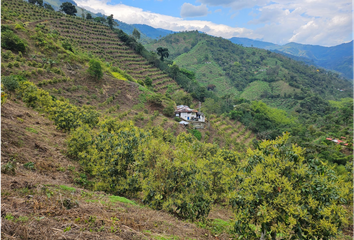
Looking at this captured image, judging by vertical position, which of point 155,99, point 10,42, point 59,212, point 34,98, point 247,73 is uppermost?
point 247,73

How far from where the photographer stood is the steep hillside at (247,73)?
288ft

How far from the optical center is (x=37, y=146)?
10.2 m

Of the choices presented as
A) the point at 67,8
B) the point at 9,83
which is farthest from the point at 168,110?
the point at 67,8

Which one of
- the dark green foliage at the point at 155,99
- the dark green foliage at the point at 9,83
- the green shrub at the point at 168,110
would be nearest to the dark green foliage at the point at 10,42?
the dark green foliage at the point at 9,83

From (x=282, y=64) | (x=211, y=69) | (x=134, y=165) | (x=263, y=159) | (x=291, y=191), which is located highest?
(x=282, y=64)

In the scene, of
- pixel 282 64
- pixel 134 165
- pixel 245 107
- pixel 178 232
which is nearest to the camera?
pixel 178 232

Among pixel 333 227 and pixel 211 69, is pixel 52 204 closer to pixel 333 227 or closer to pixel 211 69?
pixel 333 227

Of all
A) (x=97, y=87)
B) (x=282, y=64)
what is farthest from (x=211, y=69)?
(x=97, y=87)

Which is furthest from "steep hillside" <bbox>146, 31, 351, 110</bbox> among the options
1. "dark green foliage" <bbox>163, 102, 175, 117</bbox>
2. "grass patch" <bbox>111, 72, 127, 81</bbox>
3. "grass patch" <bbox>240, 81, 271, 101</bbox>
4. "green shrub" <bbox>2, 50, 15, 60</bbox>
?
"green shrub" <bbox>2, 50, 15, 60</bbox>

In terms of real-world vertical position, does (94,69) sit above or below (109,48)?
below

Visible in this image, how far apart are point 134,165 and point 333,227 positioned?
22.7 feet

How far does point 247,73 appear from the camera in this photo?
104 m

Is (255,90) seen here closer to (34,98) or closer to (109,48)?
(109,48)

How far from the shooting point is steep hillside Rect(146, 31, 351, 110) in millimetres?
87688
